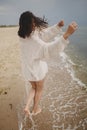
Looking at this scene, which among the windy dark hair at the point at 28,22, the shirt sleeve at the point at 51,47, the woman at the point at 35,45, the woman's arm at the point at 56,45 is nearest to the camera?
the woman's arm at the point at 56,45

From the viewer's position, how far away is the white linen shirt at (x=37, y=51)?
5.08 metres

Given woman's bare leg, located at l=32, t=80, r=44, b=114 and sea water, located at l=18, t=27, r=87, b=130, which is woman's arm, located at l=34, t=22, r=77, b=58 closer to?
woman's bare leg, located at l=32, t=80, r=44, b=114

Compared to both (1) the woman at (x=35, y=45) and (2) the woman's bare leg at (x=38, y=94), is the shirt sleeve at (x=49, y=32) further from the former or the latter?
(2) the woman's bare leg at (x=38, y=94)

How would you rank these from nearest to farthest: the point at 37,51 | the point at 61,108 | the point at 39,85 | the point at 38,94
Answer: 1. the point at 37,51
2. the point at 39,85
3. the point at 38,94
4. the point at 61,108

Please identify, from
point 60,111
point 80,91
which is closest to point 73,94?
point 80,91

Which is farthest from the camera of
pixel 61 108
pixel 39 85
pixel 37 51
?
pixel 61 108

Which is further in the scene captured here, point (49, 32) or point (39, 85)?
point (39, 85)

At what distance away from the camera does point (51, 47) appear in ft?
16.4

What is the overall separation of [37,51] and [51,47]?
40 cm

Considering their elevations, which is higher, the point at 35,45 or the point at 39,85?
the point at 35,45

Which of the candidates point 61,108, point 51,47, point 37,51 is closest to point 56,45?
point 51,47

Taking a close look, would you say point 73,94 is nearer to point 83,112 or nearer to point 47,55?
point 83,112

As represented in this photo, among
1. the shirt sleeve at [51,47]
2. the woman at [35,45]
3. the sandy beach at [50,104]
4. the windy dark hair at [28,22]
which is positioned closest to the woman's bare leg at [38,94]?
the woman at [35,45]

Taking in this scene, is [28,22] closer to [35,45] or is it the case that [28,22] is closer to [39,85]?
[35,45]
